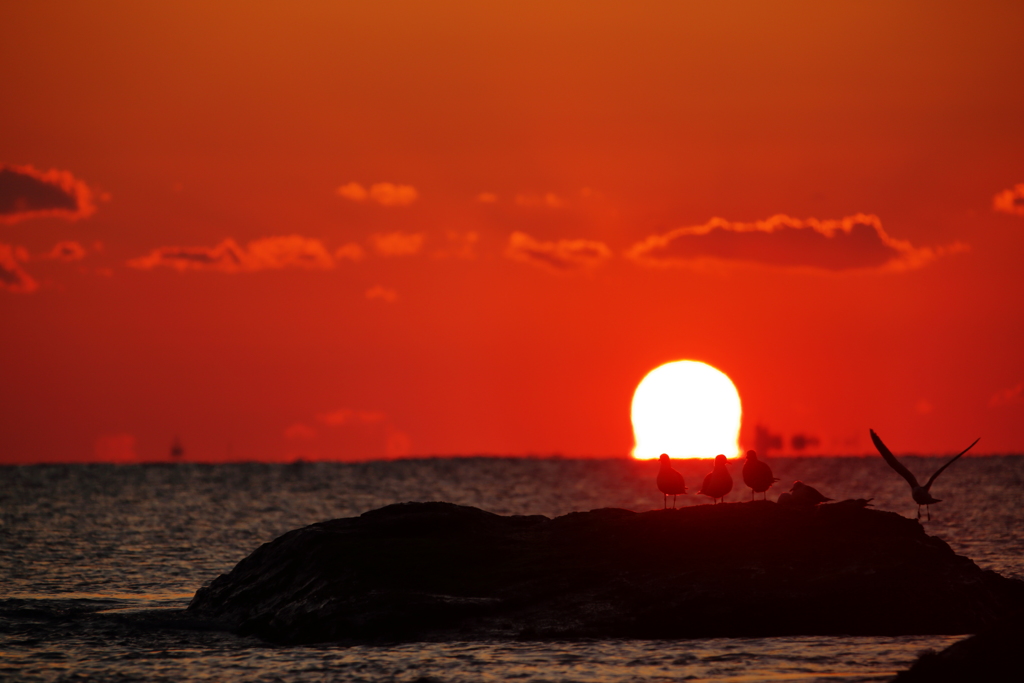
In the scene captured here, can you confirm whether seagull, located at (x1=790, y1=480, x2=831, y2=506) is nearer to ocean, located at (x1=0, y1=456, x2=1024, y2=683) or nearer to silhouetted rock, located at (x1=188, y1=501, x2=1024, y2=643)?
silhouetted rock, located at (x1=188, y1=501, x2=1024, y2=643)

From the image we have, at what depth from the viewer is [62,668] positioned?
80.7 ft

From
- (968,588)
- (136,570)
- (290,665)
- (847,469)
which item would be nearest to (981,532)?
(968,588)

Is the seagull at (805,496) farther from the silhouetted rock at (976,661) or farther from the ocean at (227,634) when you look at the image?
the silhouetted rock at (976,661)

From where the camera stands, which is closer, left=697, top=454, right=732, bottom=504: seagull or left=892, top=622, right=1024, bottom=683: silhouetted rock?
left=892, top=622, right=1024, bottom=683: silhouetted rock

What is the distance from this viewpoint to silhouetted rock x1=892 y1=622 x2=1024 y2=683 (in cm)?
2077

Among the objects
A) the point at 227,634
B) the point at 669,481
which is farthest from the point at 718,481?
the point at 227,634

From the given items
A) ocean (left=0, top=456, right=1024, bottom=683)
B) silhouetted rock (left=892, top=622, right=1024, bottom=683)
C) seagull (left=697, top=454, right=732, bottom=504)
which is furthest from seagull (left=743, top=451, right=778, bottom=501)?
silhouetted rock (left=892, top=622, right=1024, bottom=683)

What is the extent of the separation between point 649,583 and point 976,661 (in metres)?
7.57

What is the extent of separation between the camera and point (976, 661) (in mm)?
21016

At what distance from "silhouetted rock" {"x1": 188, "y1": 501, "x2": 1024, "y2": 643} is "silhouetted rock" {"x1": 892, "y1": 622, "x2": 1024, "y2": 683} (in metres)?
4.18

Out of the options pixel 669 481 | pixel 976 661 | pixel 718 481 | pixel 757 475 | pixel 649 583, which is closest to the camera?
pixel 976 661

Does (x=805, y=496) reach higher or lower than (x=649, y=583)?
higher

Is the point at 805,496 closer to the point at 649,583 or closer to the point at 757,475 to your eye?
→ the point at 757,475

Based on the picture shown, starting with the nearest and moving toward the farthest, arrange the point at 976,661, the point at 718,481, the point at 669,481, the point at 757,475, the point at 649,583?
1. the point at 976,661
2. the point at 649,583
3. the point at 718,481
4. the point at 757,475
5. the point at 669,481
